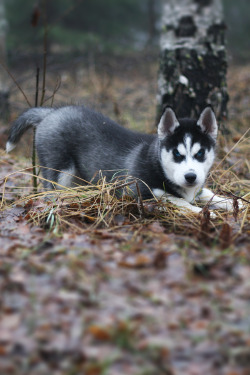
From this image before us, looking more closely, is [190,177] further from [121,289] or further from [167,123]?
[121,289]

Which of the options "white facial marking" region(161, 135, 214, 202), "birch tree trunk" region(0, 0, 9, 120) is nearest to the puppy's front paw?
"white facial marking" region(161, 135, 214, 202)

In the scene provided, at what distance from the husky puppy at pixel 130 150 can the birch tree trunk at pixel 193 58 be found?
1.44 meters

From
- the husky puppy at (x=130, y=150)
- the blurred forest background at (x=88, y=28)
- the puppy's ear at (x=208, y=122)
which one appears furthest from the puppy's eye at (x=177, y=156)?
the blurred forest background at (x=88, y=28)

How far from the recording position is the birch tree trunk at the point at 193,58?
627cm

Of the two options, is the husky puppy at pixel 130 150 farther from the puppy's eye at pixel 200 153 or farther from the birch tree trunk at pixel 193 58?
the birch tree trunk at pixel 193 58

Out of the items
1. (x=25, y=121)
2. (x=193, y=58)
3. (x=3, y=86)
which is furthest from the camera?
(x=3, y=86)

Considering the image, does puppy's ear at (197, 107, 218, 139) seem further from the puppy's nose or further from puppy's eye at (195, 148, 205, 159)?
the puppy's nose

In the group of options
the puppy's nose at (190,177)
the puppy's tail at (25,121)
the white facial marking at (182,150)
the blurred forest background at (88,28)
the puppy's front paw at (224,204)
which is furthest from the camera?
the blurred forest background at (88,28)

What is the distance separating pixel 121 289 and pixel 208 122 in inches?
96.8

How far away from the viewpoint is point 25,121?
556 cm

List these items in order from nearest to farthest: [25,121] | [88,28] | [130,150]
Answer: [130,150]
[25,121]
[88,28]

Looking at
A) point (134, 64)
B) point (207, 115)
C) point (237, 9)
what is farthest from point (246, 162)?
point (237, 9)

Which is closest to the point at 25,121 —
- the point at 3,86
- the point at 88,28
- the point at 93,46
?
the point at 3,86

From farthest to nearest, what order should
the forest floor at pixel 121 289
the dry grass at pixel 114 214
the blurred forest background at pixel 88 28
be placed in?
the blurred forest background at pixel 88 28 < the dry grass at pixel 114 214 < the forest floor at pixel 121 289
